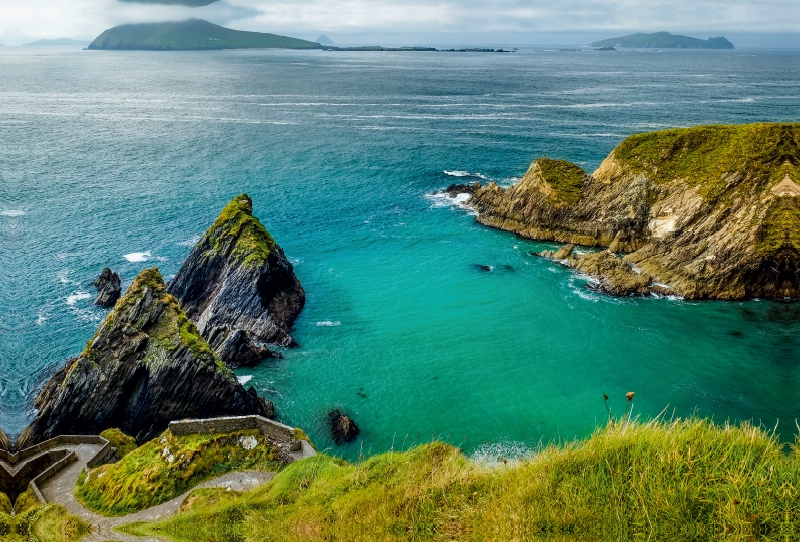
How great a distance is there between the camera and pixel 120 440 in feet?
120

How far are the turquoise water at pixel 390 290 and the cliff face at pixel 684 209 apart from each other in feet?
10.6

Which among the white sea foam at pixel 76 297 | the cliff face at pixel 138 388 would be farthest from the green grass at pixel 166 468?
the white sea foam at pixel 76 297

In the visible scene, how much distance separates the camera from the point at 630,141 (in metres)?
74.4

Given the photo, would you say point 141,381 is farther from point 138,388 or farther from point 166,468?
point 166,468

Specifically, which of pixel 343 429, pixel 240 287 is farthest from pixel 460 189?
pixel 343 429

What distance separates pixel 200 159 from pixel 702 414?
96.5m

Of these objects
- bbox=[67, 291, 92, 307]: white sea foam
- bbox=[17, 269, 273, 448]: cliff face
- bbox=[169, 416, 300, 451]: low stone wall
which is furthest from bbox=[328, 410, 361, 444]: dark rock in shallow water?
bbox=[67, 291, 92, 307]: white sea foam

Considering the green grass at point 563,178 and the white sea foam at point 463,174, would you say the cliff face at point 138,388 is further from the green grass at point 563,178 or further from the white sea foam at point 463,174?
the white sea foam at point 463,174

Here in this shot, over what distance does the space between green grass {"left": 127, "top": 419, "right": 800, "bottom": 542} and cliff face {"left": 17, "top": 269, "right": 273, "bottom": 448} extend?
844 inches

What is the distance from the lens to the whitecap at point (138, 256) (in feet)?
211

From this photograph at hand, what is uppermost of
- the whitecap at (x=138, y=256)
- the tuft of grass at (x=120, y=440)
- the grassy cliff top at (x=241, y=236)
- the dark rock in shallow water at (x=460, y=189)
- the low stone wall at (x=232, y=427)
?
the dark rock in shallow water at (x=460, y=189)

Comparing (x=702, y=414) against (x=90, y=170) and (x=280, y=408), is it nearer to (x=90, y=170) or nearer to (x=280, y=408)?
(x=280, y=408)

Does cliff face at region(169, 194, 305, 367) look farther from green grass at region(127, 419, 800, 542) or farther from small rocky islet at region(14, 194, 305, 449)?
green grass at region(127, 419, 800, 542)

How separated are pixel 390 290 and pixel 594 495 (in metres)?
46.4
